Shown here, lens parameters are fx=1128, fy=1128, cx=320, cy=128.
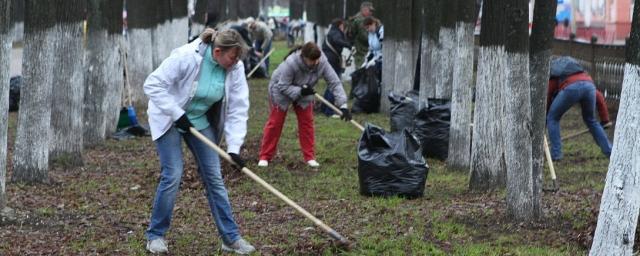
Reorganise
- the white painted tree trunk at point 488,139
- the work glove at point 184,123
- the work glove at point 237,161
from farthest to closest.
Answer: the white painted tree trunk at point 488,139 < the work glove at point 237,161 < the work glove at point 184,123

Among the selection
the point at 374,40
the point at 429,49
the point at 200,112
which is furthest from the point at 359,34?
the point at 200,112

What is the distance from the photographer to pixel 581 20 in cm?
3656

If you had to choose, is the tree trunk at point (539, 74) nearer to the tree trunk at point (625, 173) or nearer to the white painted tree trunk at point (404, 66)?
the tree trunk at point (625, 173)

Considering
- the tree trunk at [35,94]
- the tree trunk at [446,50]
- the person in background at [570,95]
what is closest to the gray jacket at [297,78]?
the tree trunk at [446,50]

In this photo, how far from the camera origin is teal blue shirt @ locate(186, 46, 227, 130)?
273 inches

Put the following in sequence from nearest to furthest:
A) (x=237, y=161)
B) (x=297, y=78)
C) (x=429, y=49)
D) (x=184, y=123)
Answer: (x=184, y=123)
(x=237, y=161)
(x=297, y=78)
(x=429, y=49)

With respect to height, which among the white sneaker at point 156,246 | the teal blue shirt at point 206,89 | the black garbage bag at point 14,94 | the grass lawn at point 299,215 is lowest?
the black garbage bag at point 14,94

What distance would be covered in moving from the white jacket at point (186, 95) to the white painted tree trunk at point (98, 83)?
21.9 ft

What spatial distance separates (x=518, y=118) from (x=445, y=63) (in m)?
5.16

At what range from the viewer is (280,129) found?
39.0 ft

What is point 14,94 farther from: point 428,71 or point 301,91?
point 301,91

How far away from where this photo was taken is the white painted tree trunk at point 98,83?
13.5 m

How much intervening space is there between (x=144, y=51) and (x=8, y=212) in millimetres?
10941

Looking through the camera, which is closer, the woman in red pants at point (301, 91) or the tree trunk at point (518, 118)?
the tree trunk at point (518, 118)
